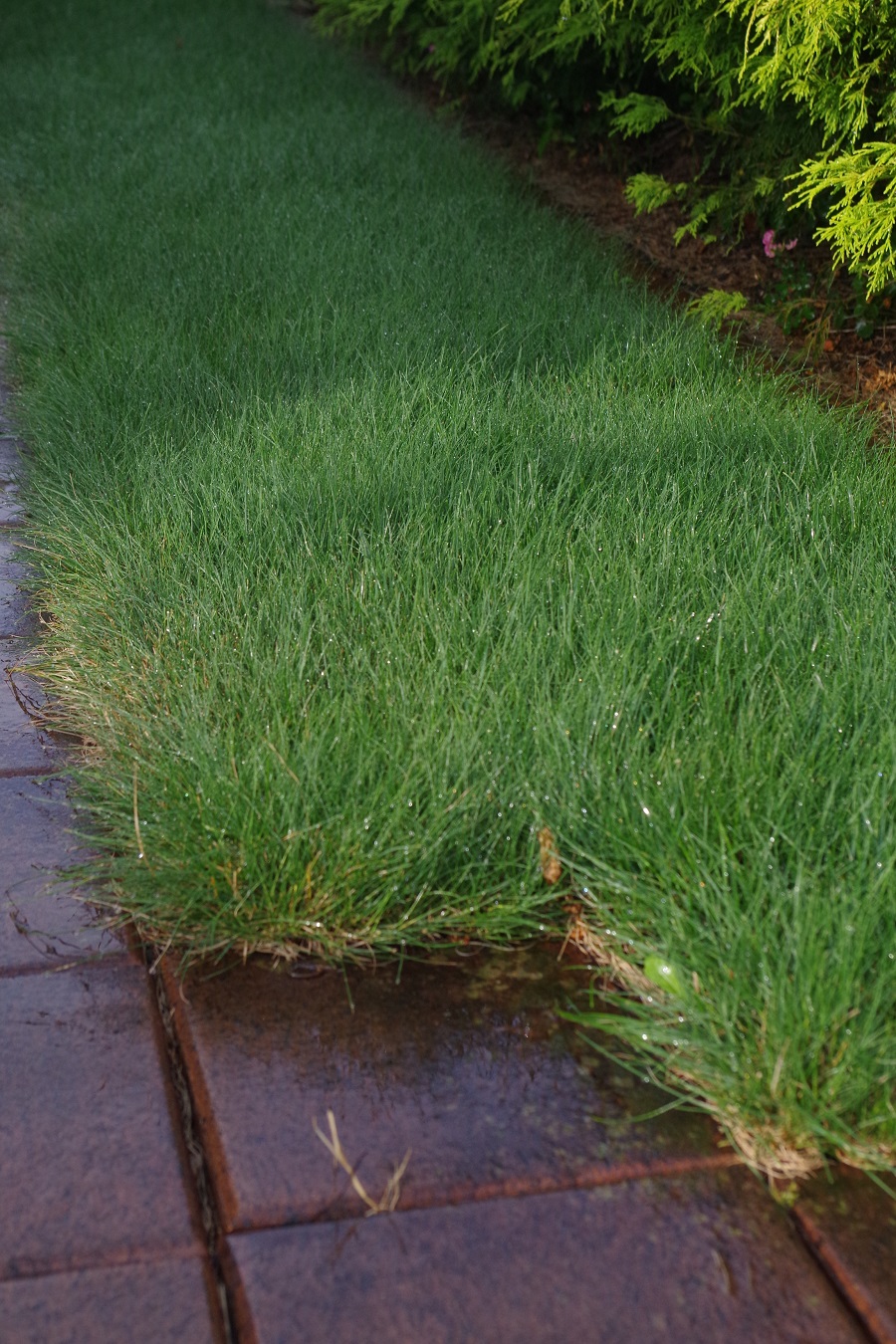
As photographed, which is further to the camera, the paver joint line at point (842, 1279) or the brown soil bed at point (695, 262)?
the brown soil bed at point (695, 262)

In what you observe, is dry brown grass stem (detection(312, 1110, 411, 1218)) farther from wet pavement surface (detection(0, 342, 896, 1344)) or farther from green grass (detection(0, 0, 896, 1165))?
green grass (detection(0, 0, 896, 1165))

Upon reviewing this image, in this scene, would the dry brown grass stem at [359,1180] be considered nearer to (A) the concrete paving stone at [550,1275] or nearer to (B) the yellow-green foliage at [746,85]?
(A) the concrete paving stone at [550,1275]

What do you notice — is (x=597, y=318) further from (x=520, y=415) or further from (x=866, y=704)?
(x=866, y=704)

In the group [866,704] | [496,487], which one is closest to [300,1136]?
[866,704]

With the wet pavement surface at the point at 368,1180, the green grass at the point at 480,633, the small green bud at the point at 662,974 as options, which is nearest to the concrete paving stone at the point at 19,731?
the green grass at the point at 480,633

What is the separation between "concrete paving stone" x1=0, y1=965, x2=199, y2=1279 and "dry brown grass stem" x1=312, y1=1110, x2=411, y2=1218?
18 centimetres

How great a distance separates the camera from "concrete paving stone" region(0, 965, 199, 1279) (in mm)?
1461

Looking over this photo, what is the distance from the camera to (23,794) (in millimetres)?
2350

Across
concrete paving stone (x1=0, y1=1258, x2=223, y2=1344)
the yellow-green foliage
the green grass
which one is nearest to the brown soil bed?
the yellow-green foliage

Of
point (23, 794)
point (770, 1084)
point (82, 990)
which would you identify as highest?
point (770, 1084)

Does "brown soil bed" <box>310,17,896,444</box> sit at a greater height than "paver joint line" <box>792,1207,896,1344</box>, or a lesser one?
lesser

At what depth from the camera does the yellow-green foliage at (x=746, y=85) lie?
4062 mm

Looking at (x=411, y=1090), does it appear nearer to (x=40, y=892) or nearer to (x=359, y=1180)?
(x=359, y=1180)

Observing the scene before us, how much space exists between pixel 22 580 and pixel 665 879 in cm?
194
